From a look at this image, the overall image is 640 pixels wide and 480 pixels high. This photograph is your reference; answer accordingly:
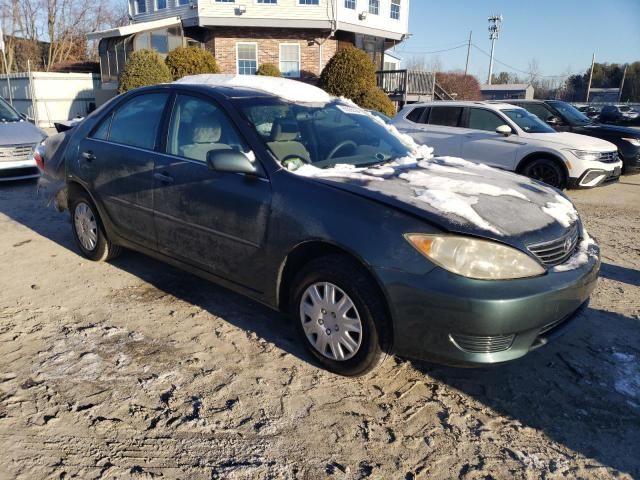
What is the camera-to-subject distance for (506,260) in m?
2.64

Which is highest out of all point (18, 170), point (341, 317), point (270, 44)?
point (270, 44)

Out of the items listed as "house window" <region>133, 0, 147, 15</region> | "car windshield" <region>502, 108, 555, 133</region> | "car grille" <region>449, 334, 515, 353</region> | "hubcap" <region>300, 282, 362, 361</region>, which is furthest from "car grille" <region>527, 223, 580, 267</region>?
"house window" <region>133, 0, 147, 15</region>

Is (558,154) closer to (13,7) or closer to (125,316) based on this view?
(125,316)

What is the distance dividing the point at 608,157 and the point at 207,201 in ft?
24.7

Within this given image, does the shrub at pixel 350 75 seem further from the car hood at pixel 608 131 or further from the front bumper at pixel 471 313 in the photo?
the front bumper at pixel 471 313

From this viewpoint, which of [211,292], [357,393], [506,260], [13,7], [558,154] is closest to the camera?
[506,260]

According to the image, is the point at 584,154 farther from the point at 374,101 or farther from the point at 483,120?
the point at 374,101

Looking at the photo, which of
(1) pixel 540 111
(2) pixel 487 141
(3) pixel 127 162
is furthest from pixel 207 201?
(1) pixel 540 111

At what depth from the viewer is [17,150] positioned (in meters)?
8.15

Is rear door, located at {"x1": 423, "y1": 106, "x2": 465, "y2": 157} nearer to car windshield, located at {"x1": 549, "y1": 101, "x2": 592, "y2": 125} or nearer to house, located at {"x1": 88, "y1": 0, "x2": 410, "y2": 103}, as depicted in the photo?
car windshield, located at {"x1": 549, "y1": 101, "x2": 592, "y2": 125}

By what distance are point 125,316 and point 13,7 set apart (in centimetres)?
4124

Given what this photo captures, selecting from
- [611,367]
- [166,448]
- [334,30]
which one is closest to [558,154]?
[611,367]

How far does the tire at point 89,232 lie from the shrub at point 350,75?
1454 centimetres

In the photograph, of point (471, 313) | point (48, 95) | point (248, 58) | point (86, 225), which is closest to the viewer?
point (471, 313)
